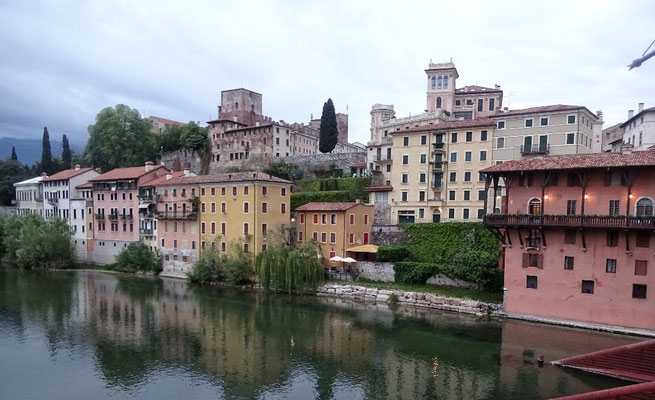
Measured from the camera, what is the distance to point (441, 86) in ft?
200

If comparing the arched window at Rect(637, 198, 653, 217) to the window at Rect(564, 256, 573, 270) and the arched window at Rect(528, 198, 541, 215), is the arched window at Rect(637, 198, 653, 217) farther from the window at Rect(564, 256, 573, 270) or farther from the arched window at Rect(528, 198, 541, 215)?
the arched window at Rect(528, 198, 541, 215)

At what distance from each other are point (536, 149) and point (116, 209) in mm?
46316

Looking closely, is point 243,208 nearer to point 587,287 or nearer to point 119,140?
point 587,287

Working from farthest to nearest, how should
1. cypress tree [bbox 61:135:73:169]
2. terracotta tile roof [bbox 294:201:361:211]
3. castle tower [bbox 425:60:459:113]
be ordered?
cypress tree [bbox 61:135:73:169] → castle tower [bbox 425:60:459:113] → terracotta tile roof [bbox 294:201:361:211]

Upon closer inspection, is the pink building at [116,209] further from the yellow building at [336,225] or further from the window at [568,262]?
the window at [568,262]

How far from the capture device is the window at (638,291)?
2409cm

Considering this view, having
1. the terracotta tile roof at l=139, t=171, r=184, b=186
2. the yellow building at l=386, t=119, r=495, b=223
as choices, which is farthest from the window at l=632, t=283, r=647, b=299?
the terracotta tile roof at l=139, t=171, r=184, b=186

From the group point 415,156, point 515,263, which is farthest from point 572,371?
point 415,156

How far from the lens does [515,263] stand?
28.0 m

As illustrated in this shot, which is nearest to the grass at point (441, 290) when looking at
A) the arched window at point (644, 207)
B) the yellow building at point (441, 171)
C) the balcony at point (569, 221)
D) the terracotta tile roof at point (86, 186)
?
the balcony at point (569, 221)

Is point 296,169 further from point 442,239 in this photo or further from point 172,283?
point 442,239

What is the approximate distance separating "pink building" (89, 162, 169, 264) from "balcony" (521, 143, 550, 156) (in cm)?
3987

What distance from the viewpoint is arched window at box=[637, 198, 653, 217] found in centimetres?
2442

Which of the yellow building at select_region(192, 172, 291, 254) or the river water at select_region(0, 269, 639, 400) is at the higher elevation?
the yellow building at select_region(192, 172, 291, 254)
